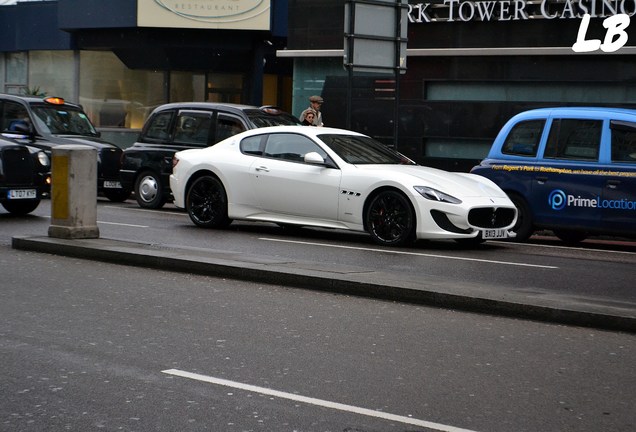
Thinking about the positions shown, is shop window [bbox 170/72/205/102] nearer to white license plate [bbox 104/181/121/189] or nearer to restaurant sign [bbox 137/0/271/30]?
restaurant sign [bbox 137/0/271/30]

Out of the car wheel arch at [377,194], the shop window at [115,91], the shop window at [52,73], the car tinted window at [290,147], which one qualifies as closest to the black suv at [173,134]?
the car tinted window at [290,147]

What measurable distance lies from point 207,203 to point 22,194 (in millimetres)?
2997

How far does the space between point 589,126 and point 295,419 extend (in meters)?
10.1

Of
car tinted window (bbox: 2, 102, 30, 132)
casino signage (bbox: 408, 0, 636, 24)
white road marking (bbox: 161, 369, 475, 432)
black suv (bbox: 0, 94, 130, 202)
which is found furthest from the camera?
casino signage (bbox: 408, 0, 636, 24)

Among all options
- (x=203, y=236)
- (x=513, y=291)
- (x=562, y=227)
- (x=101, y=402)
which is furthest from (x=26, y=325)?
(x=562, y=227)

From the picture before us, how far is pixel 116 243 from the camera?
41.2 feet

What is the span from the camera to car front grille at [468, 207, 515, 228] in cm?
1364

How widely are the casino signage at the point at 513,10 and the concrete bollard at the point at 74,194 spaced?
504 inches

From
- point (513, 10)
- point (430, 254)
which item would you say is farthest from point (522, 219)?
point (513, 10)

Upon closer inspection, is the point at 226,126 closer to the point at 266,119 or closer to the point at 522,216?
the point at 266,119

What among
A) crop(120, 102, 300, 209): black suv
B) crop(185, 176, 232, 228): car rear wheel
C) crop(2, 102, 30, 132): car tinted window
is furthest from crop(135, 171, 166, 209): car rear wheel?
crop(185, 176, 232, 228): car rear wheel

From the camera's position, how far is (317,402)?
6.07 metres

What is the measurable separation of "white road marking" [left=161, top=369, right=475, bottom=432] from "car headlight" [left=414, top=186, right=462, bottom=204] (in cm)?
719

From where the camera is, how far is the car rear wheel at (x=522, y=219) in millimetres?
15297
